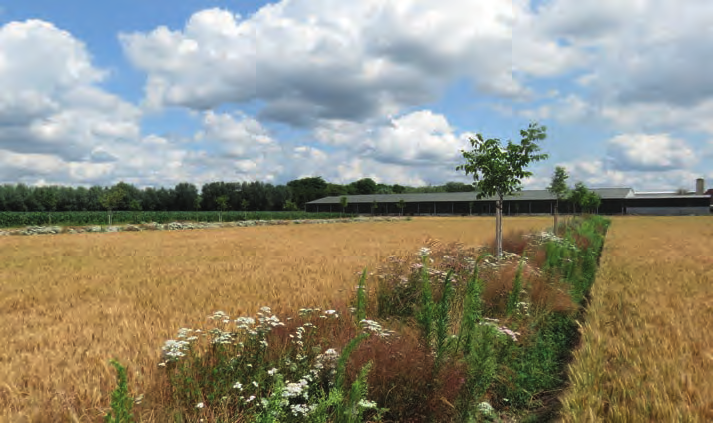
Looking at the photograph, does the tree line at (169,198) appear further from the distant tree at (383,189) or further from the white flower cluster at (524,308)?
the white flower cluster at (524,308)

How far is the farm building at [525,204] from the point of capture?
8256cm

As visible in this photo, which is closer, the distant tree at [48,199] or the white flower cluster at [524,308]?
the white flower cluster at [524,308]

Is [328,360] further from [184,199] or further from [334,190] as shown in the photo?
[334,190]

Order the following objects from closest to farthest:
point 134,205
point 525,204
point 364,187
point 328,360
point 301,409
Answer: point 301,409, point 328,360, point 525,204, point 134,205, point 364,187

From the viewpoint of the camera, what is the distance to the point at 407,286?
Answer: 7898 mm

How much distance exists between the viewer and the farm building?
82562 mm

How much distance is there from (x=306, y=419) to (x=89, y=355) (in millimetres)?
3148

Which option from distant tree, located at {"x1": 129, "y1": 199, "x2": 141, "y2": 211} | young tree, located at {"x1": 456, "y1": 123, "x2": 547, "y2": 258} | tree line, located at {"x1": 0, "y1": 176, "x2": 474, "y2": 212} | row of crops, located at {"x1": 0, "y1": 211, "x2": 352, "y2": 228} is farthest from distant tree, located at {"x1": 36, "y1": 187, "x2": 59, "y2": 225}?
young tree, located at {"x1": 456, "y1": 123, "x2": 547, "y2": 258}

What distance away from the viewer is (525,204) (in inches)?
3406

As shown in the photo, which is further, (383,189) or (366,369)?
(383,189)

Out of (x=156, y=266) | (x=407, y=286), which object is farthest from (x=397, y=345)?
(x=156, y=266)

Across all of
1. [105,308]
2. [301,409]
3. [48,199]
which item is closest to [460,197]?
[105,308]

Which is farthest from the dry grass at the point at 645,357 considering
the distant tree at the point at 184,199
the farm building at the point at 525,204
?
the distant tree at the point at 184,199

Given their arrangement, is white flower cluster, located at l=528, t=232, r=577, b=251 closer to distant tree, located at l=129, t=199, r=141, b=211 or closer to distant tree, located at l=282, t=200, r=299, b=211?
distant tree, located at l=282, t=200, r=299, b=211
